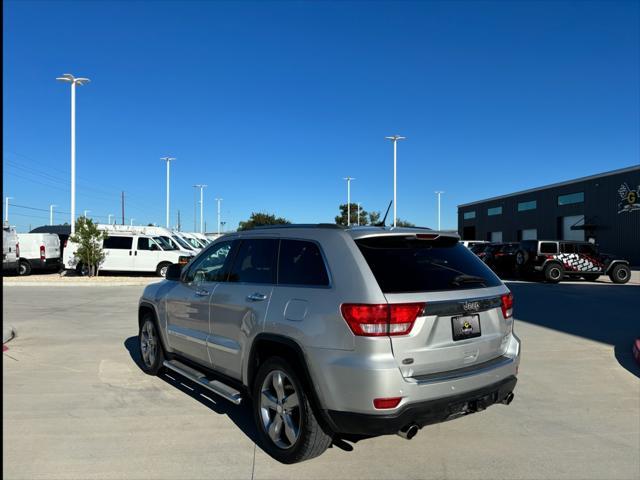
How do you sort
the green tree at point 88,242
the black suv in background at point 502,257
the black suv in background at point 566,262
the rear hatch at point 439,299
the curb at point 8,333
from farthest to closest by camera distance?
the black suv in background at point 502,257, the black suv in background at point 566,262, the green tree at point 88,242, the curb at point 8,333, the rear hatch at point 439,299

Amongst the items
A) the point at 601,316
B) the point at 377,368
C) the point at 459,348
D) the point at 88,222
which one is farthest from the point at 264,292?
the point at 88,222

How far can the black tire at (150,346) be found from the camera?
5.62 m

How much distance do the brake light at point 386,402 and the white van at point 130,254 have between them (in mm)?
18351

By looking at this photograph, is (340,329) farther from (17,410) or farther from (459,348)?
(17,410)

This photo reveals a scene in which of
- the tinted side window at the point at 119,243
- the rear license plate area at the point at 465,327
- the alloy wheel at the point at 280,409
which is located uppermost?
the tinted side window at the point at 119,243

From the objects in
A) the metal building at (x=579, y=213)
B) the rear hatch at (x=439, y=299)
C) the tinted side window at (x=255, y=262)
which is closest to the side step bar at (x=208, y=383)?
the tinted side window at (x=255, y=262)

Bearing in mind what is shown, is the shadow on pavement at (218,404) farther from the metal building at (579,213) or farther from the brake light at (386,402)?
the metal building at (579,213)

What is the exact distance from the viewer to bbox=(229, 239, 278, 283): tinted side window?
401cm

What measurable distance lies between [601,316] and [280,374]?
387 inches

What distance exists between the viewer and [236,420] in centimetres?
442

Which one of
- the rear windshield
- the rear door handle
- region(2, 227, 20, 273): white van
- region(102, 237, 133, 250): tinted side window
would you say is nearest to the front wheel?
region(2, 227, 20, 273): white van

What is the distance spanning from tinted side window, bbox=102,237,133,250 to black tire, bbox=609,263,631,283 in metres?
20.3

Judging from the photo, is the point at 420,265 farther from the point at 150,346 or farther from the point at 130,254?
the point at 130,254

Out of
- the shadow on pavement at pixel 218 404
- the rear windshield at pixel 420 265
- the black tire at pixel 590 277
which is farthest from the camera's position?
the black tire at pixel 590 277
